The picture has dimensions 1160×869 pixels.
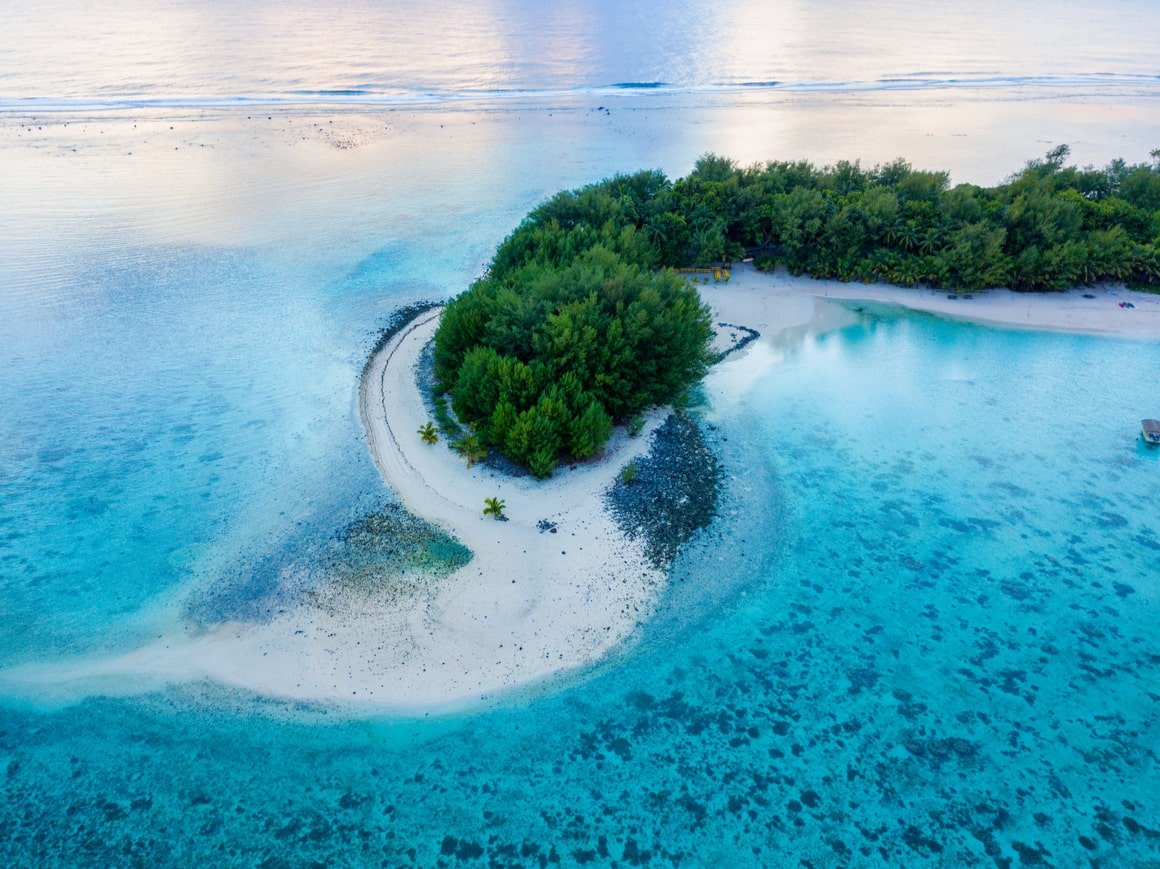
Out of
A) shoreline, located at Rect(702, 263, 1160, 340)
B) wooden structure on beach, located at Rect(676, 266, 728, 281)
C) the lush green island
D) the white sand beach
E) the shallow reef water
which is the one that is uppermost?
the lush green island

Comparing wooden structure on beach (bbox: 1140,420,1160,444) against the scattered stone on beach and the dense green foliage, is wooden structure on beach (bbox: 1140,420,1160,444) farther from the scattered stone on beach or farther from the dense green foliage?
the dense green foliage

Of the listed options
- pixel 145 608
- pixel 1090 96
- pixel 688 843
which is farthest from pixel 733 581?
pixel 1090 96

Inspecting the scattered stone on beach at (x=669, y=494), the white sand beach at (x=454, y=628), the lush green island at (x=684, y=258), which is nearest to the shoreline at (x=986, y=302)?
the lush green island at (x=684, y=258)

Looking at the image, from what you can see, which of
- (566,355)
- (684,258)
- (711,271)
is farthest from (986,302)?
(566,355)

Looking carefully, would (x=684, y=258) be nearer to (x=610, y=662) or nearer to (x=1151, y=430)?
(x=1151, y=430)

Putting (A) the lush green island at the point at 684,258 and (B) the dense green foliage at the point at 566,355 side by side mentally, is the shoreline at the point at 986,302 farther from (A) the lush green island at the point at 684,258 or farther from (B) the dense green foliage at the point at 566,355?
(B) the dense green foliage at the point at 566,355

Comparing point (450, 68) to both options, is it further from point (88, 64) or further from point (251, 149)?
→ point (88, 64)

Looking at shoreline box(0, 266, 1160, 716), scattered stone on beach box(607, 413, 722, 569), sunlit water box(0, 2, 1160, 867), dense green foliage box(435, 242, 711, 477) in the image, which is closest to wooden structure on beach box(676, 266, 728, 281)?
sunlit water box(0, 2, 1160, 867)
